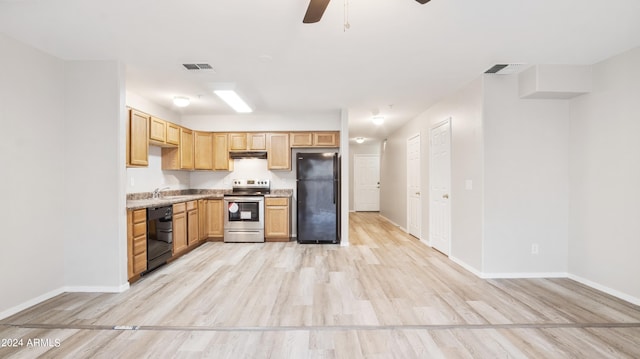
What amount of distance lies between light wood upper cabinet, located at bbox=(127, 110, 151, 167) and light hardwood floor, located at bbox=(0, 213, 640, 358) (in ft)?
5.02

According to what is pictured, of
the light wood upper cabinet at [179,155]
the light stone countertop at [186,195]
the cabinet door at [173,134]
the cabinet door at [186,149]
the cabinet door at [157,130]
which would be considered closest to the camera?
the cabinet door at [157,130]

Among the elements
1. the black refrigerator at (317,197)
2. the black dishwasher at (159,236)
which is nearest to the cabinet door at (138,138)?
the black dishwasher at (159,236)

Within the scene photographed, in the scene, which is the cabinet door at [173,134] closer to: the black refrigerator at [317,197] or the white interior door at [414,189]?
the black refrigerator at [317,197]

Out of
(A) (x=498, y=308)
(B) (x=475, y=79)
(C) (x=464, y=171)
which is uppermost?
(B) (x=475, y=79)

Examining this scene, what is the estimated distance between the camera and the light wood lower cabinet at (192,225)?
486cm

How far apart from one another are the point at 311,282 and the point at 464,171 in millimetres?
2550

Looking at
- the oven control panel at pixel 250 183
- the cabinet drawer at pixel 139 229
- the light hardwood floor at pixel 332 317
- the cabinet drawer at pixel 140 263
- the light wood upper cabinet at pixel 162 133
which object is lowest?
the light hardwood floor at pixel 332 317

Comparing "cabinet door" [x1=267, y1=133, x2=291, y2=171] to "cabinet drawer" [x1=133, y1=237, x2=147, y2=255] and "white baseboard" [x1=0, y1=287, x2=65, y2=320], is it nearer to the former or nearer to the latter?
"cabinet drawer" [x1=133, y1=237, x2=147, y2=255]

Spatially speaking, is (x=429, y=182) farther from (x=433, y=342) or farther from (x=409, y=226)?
(x=433, y=342)

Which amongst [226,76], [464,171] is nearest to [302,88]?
[226,76]

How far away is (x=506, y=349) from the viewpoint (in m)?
2.10

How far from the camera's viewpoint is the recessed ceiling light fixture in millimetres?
4134

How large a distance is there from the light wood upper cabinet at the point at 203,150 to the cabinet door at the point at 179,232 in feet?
4.22

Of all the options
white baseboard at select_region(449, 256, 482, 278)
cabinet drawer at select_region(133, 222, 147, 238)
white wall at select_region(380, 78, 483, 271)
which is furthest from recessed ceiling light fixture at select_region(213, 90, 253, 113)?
white baseboard at select_region(449, 256, 482, 278)
